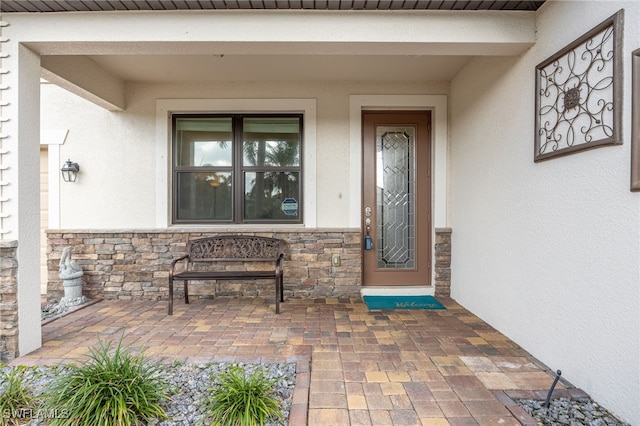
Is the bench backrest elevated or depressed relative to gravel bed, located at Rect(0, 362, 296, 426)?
elevated

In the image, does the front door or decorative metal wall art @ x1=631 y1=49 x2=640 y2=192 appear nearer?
decorative metal wall art @ x1=631 y1=49 x2=640 y2=192

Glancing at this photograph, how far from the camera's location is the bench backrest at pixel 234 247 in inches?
150

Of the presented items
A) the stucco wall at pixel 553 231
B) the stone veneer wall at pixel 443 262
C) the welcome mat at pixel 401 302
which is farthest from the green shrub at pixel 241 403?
the stone veneer wall at pixel 443 262

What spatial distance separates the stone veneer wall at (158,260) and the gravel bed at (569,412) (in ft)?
7.39

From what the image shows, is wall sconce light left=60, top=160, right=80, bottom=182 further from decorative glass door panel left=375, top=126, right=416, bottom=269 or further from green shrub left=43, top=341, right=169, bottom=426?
decorative glass door panel left=375, top=126, right=416, bottom=269

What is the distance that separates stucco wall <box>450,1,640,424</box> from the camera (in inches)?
67.7

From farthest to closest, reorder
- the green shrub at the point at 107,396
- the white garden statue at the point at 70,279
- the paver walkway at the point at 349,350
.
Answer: the white garden statue at the point at 70,279
the paver walkway at the point at 349,350
the green shrub at the point at 107,396

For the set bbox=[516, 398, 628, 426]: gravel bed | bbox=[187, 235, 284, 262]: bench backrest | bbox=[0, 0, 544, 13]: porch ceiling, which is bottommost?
bbox=[516, 398, 628, 426]: gravel bed

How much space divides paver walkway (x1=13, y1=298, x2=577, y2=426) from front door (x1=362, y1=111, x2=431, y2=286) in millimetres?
575

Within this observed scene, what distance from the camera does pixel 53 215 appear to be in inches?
156

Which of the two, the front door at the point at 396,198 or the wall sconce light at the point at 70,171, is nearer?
the wall sconce light at the point at 70,171

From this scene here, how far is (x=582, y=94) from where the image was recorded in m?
1.99

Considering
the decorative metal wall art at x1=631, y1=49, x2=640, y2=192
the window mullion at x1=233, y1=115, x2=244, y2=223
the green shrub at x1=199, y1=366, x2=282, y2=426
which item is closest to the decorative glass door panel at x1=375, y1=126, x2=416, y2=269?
→ the window mullion at x1=233, y1=115, x2=244, y2=223

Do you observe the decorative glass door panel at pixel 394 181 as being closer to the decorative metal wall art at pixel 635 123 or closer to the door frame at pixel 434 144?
the door frame at pixel 434 144
